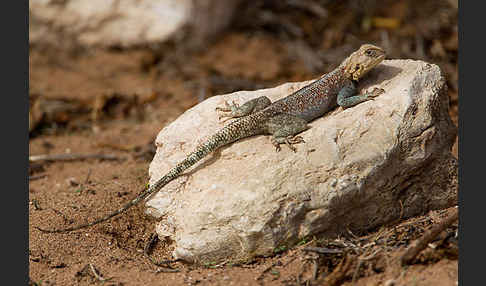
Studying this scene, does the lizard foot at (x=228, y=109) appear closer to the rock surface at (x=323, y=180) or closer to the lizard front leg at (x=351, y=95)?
the rock surface at (x=323, y=180)

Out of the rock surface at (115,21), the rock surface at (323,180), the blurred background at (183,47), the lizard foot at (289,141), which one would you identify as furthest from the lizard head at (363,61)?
the rock surface at (115,21)

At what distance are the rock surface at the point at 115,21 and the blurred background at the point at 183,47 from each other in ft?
0.07

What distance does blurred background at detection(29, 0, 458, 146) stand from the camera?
35.8ft

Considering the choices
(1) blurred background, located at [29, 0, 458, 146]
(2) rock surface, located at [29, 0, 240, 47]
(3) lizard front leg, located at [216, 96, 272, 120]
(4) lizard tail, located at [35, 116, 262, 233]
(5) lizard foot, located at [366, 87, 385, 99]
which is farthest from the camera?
(2) rock surface, located at [29, 0, 240, 47]

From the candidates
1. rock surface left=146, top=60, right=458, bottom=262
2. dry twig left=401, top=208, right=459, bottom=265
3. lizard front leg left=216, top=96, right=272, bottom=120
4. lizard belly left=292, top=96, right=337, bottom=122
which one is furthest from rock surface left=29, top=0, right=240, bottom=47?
dry twig left=401, top=208, right=459, bottom=265

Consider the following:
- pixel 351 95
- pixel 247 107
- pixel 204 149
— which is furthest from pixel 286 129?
pixel 351 95

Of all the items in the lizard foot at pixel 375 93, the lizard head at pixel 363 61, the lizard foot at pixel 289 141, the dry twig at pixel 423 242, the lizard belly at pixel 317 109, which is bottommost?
the dry twig at pixel 423 242

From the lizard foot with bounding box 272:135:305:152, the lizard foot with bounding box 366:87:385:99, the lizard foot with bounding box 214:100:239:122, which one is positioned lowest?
the lizard foot with bounding box 272:135:305:152

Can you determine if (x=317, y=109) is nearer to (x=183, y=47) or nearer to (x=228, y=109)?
(x=228, y=109)

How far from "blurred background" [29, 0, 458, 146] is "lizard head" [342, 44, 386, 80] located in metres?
4.19

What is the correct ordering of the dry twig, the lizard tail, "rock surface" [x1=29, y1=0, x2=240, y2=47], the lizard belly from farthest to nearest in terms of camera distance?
"rock surface" [x1=29, y1=0, x2=240, y2=47]
the lizard belly
the lizard tail
the dry twig

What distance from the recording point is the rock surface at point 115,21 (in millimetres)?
11617

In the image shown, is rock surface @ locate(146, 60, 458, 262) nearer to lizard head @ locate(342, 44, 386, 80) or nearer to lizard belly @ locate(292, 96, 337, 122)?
lizard belly @ locate(292, 96, 337, 122)

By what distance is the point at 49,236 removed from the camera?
20.2 feet
